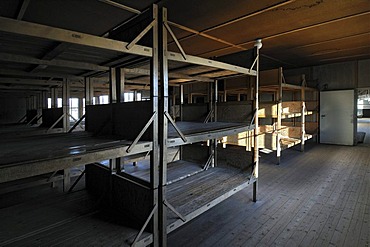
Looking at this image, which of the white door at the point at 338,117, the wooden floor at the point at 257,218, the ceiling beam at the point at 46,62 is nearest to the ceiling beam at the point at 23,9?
the ceiling beam at the point at 46,62

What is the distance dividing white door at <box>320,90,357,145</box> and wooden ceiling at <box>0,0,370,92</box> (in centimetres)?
257

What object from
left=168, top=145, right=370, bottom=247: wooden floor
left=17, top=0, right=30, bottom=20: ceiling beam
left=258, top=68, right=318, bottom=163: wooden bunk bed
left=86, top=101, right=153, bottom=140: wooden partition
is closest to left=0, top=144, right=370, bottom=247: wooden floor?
left=168, top=145, right=370, bottom=247: wooden floor

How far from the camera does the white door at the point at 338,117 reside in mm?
6938

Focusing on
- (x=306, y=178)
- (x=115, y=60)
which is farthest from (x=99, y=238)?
(x=306, y=178)

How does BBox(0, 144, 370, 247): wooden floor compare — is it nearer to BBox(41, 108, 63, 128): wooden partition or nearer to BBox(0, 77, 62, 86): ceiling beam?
BBox(41, 108, 63, 128): wooden partition

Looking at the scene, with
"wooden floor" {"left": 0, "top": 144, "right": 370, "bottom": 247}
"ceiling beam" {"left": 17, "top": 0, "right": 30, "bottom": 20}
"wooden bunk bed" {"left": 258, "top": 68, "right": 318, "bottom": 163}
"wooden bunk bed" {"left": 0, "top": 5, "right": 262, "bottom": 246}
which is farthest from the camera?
"wooden bunk bed" {"left": 258, "top": 68, "right": 318, "bottom": 163}

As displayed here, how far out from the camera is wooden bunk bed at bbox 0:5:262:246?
1.25 metres

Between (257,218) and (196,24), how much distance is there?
10.2 ft

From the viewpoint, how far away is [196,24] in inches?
144

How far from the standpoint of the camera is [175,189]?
2627mm

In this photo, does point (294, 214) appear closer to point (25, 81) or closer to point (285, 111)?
point (285, 111)

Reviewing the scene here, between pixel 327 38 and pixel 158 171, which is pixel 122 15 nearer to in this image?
pixel 158 171

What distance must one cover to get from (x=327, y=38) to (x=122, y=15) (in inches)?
161

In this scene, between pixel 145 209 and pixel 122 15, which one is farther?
pixel 122 15
